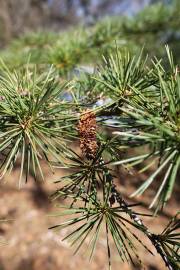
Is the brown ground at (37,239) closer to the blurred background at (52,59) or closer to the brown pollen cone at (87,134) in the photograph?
the blurred background at (52,59)

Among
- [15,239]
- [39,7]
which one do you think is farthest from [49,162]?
[39,7]

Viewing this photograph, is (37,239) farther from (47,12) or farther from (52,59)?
(47,12)

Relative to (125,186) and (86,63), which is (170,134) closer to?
(86,63)

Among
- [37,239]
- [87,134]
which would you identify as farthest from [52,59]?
[37,239]

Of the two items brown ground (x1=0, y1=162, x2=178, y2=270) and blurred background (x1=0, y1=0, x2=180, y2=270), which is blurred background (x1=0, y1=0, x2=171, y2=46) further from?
brown ground (x1=0, y1=162, x2=178, y2=270)

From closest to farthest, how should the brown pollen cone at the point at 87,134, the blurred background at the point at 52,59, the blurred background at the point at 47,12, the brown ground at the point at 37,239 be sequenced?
the brown pollen cone at the point at 87,134
the blurred background at the point at 52,59
the brown ground at the point at 37,239
the blurred background at the point at 47,12

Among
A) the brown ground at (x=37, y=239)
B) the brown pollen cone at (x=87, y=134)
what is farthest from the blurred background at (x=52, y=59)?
the brown pollen cone at (x=87, y=134)

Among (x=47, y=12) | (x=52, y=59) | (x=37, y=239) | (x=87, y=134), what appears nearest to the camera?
(x=87, y=134)
